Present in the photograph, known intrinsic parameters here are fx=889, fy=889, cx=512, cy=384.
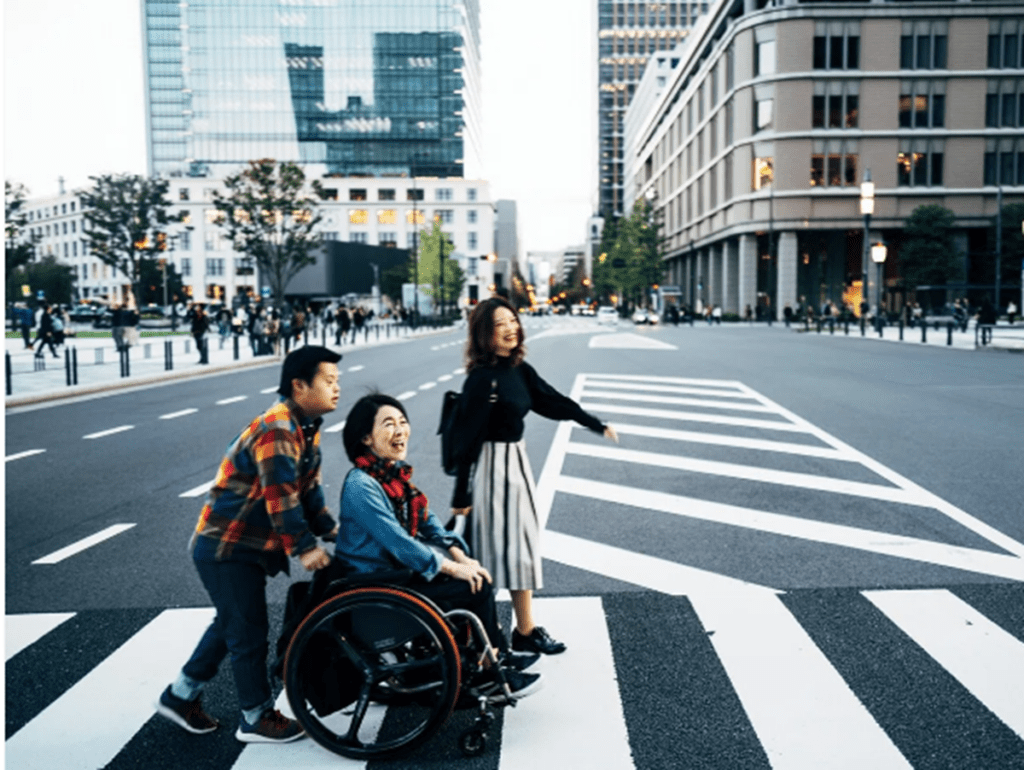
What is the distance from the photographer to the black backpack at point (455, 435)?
14.3 ft

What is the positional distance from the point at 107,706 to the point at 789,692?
9.82 ft

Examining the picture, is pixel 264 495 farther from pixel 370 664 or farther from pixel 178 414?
pixel 178 414

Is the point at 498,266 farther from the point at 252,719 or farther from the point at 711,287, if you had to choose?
the point at 252,719

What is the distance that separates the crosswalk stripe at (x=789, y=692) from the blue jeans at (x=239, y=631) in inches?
78.8

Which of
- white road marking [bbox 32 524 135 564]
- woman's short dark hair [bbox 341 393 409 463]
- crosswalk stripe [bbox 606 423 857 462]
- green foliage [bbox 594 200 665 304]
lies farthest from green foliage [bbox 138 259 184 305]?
woman's short dark hair [bbox 341 393 409 463]

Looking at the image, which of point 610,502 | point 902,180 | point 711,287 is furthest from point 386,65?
point 610,502

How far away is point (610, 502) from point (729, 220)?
2549 inches

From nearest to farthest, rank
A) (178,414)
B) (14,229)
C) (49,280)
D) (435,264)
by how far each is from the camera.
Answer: (178,414) < (14,229) < (435,264) < (49,280)

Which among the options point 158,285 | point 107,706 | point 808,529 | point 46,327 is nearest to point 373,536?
point 107,706

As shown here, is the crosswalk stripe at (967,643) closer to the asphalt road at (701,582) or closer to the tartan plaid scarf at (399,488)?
the asphalt road at (701,582)

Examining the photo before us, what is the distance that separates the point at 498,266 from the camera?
15012cm

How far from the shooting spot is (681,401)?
51.4ft

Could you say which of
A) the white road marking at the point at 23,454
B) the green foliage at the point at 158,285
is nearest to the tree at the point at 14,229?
the white road marking at the point at 23,454

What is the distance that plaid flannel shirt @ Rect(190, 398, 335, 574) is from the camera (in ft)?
10.8
